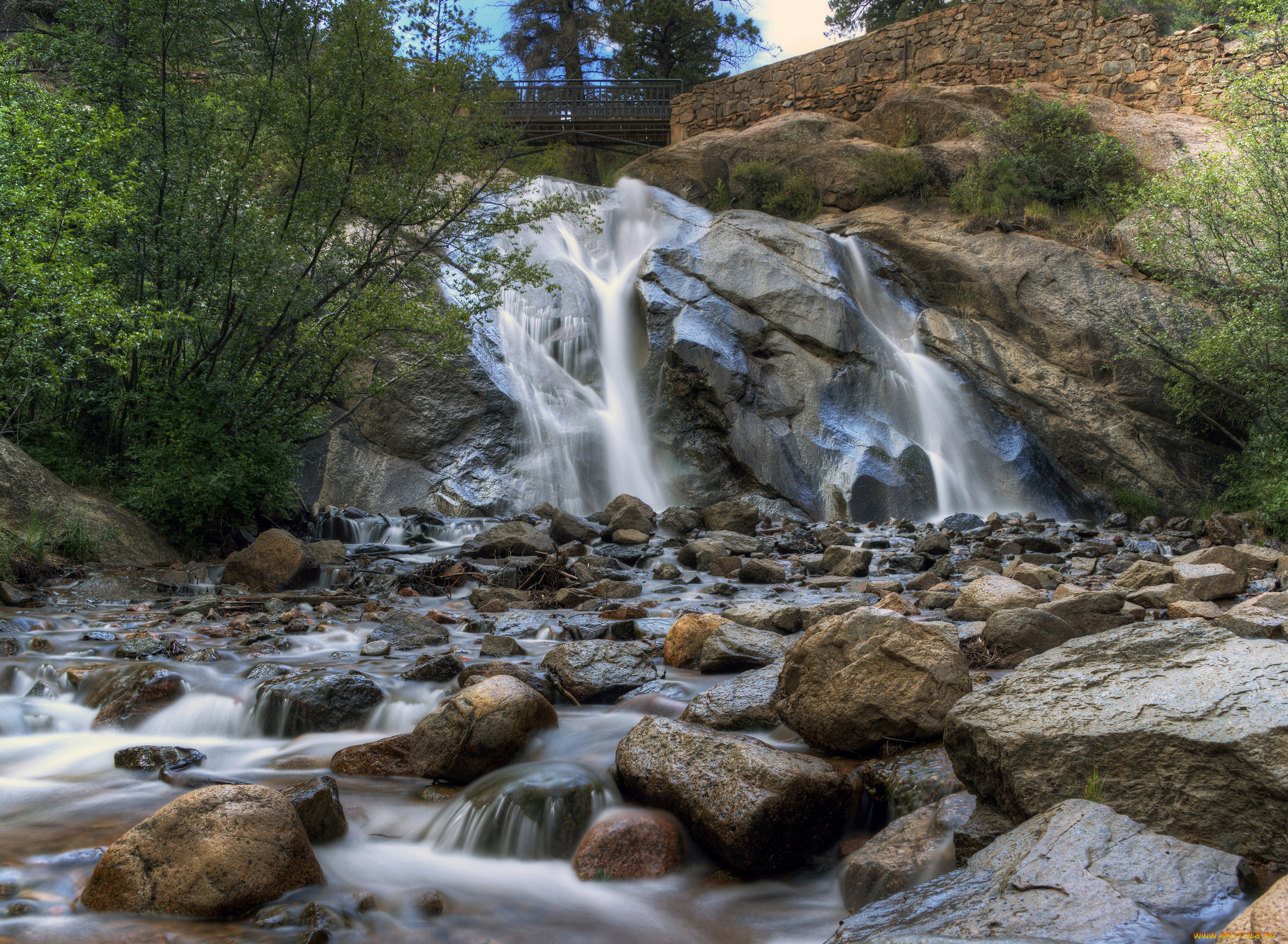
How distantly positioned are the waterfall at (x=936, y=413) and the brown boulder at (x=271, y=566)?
1123 cm

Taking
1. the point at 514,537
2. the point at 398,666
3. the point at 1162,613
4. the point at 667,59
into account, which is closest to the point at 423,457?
the point at 514,537

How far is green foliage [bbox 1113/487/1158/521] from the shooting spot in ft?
52.1

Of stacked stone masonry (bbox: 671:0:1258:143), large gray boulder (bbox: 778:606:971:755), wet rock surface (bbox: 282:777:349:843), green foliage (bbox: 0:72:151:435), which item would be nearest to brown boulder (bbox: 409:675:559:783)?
wet rock surface (bbox: 282:777:349:843)

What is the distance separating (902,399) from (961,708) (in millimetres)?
14404

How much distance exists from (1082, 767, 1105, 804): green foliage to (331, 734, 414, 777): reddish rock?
9.81 ft

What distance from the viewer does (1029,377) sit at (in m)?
17.2

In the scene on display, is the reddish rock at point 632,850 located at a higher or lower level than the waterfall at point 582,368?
lower

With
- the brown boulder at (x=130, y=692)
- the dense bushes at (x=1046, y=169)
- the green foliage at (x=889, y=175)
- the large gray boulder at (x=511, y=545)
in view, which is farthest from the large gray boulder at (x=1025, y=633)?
the green foliage at (x=889, y=175)

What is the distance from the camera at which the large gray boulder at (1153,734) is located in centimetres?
233

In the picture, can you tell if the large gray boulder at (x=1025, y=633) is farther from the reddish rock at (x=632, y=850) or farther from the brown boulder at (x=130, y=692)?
the brown boulder at (x=130, y=692)

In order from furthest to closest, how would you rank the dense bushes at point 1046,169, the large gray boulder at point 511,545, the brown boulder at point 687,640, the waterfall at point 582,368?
the dense bushes at point 1046,169 → the waterfall at point 582,368 → the large gray boulder at point 511,545 → the brown boulder at point 687,640

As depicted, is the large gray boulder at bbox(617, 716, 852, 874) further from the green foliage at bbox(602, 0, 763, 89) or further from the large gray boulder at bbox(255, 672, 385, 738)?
the green foliage at bbox(602, 0, 763, 89)

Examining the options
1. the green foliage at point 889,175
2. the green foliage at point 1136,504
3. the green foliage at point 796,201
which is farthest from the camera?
the green foliage at point 796,201

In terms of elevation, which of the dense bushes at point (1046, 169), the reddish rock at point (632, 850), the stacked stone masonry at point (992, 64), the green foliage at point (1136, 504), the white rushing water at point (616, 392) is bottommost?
the green foliage at point (1136, 504)
